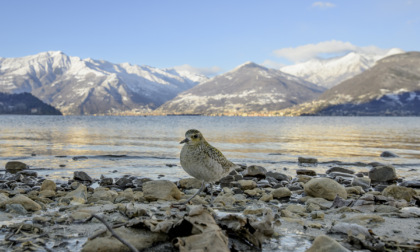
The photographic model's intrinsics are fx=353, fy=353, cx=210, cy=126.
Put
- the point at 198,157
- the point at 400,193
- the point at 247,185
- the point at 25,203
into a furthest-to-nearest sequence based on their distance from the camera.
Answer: the point at 247,185, the point at 400,193, the point at 198,157, the point at 25,203

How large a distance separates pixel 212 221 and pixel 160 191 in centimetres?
644

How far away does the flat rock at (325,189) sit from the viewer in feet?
42.5

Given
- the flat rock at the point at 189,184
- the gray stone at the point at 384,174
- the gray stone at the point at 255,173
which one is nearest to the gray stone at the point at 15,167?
the flat rock at the point at 189,184

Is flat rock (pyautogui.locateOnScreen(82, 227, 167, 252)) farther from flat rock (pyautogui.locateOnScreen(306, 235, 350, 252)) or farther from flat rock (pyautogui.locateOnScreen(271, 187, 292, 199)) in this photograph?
flat rock (pyautogui.locateOnScreen(271, 187, 292, 199))

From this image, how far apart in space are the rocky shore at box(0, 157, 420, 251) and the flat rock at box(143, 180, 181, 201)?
3 centimetres

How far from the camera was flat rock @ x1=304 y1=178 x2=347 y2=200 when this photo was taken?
1297 centimetres

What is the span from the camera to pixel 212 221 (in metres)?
6.18

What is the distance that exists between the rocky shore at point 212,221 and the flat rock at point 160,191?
1.4 inches

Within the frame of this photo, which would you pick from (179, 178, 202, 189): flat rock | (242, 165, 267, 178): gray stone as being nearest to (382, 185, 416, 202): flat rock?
(242, 165, 267, 178): gray stone

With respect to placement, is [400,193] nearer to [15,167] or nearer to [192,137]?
[192,137]

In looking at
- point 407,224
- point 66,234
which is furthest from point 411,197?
point 66,234

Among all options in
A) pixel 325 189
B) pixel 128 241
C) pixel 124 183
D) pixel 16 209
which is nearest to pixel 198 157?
pixel 128 241

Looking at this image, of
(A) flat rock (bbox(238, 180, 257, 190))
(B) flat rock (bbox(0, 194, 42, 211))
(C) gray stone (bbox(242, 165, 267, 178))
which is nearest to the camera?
(B) flat rock (bbox(0, 194, 42, 211))

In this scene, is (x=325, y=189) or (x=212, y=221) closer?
(x=212, y=221)
